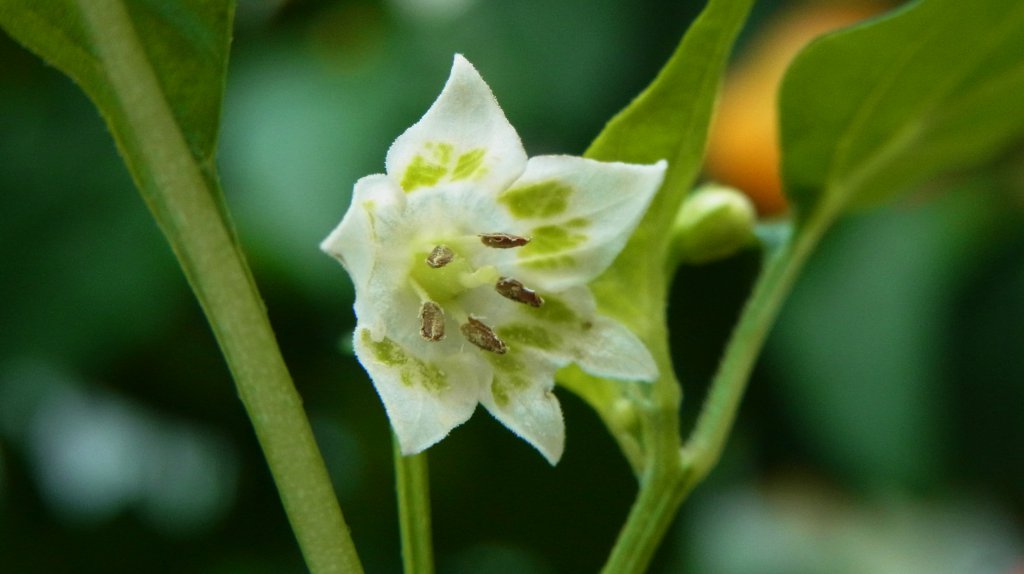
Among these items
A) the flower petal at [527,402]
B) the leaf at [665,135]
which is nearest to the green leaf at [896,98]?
the leaf at [665,135]

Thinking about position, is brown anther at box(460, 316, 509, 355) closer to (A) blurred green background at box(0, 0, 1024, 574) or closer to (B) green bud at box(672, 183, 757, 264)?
(B) green bud at box(672, 183, 757, 264)

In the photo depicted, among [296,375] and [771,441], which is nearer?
[296,375]

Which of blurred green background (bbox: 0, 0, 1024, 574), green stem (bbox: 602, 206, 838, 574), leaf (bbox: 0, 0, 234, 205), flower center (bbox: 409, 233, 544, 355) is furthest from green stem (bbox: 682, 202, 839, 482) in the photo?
blurred green background (bbox: 0, 0, 1024, 574)

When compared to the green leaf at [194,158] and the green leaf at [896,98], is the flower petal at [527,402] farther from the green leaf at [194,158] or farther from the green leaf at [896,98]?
the green leaf at [896,98]

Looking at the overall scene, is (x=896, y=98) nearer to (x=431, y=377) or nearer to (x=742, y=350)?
(x=742, y=350)

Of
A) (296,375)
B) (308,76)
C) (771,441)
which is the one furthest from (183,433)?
(771,441)

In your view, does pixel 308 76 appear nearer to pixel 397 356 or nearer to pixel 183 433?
pixel 183 433
